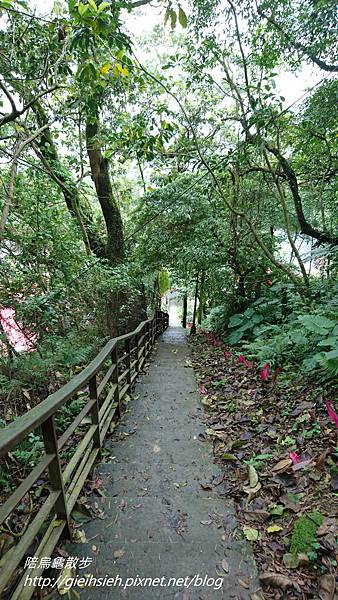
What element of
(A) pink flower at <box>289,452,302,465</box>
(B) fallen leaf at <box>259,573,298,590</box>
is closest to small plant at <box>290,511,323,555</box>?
(B) fallen leaf at <box>259,573,298,590</box>

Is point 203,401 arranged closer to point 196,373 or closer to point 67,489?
point 196,373

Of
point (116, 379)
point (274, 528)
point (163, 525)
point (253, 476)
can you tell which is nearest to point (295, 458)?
point (253, 476)

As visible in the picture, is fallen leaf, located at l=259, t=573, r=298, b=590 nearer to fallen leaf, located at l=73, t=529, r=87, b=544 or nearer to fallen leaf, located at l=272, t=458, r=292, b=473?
fallen leaf, located at l=272, t=458, r=292, b=473

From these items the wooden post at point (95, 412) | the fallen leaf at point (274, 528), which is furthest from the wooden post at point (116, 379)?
the fallen leaf at point (274, 528)

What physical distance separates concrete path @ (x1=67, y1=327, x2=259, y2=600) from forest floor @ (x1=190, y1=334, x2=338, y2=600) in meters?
0.12

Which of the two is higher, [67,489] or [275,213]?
[275,213]

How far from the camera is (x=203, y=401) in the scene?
378cm

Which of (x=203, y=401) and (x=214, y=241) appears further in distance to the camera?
(x=214, y=241)

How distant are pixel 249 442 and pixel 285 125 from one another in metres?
4.33

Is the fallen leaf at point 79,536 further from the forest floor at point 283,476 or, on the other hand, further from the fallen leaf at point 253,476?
the fallen leaf at point 253,476

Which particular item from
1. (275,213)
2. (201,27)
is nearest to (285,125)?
(201,27)

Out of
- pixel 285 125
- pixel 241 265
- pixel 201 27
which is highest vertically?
pixel 201 27

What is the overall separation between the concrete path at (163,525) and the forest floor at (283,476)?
12 cm

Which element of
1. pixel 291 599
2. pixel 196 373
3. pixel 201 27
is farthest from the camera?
pixel 196 373
